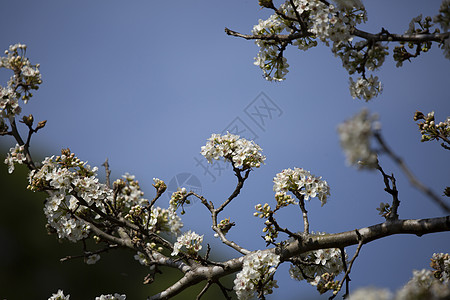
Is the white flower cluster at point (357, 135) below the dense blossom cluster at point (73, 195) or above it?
below

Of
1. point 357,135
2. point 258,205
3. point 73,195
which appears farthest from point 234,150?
point 357,135

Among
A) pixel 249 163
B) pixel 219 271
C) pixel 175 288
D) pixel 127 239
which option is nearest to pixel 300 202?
pixel 249 163

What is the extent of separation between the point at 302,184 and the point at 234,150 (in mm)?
785

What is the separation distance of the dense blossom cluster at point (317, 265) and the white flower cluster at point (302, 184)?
0.52m

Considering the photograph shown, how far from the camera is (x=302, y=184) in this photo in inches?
157

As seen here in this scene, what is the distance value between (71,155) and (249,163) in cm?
181

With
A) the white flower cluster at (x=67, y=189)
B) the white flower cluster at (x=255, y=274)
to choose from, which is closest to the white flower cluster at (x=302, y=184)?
the white flower cluster at (x=255, y=274)

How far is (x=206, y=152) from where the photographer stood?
4324 millimetres

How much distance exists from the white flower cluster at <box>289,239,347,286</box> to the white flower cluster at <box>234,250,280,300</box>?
0.59 metres

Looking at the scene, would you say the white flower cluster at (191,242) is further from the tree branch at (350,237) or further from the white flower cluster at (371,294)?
the white flower cluster at (371,294)

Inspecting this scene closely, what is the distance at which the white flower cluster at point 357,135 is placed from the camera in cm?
204

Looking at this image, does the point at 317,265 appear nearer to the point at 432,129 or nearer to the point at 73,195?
the point at 432,129

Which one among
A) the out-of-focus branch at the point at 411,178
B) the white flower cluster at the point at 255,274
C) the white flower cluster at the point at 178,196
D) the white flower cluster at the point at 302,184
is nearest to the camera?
the out-of-focus branch at the point at 411,178

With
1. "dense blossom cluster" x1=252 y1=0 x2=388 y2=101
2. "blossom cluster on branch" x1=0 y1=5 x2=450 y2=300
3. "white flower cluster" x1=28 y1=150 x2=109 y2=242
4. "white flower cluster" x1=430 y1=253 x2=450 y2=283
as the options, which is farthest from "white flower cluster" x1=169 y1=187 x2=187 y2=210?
"white flower cluster" x1=430 y1=253 x2=450 y2=283
